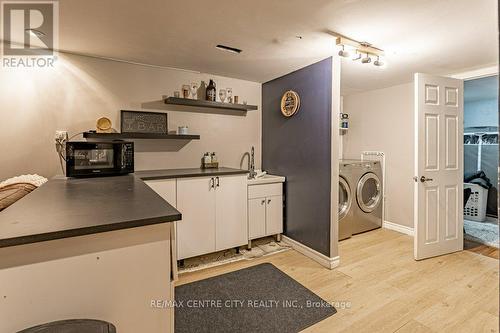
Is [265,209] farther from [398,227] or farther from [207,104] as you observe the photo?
[398,227]

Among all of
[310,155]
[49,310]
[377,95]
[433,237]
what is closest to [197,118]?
[310,155]

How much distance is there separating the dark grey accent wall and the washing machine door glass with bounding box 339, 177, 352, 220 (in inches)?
29.0

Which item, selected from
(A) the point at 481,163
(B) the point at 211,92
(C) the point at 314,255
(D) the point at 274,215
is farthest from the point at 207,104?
(A) the point at 481,163

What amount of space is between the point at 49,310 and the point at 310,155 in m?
2.48

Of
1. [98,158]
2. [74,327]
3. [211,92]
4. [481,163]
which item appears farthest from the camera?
[481,163]

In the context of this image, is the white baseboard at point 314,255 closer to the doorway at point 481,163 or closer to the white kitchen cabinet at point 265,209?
the white kitchen cabinet at point 265,209

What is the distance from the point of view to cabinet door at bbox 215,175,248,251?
2.75m

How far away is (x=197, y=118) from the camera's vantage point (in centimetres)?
315

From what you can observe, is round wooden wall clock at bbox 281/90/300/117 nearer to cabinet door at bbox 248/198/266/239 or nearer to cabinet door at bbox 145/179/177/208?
cabinet door at bbox 248/198/266/239

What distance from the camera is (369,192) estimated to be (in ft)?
12.1

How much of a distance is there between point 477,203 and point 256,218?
383cm

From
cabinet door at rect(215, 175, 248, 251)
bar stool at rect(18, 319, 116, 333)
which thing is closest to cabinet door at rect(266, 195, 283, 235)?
cabinet door at rect(215, 175, 248, 251)

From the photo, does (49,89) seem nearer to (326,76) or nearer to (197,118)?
(197,118)

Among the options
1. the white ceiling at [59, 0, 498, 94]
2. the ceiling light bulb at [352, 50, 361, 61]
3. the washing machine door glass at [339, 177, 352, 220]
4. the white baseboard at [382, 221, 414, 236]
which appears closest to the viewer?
the white ceiling at [59, 0, 498, 94]
